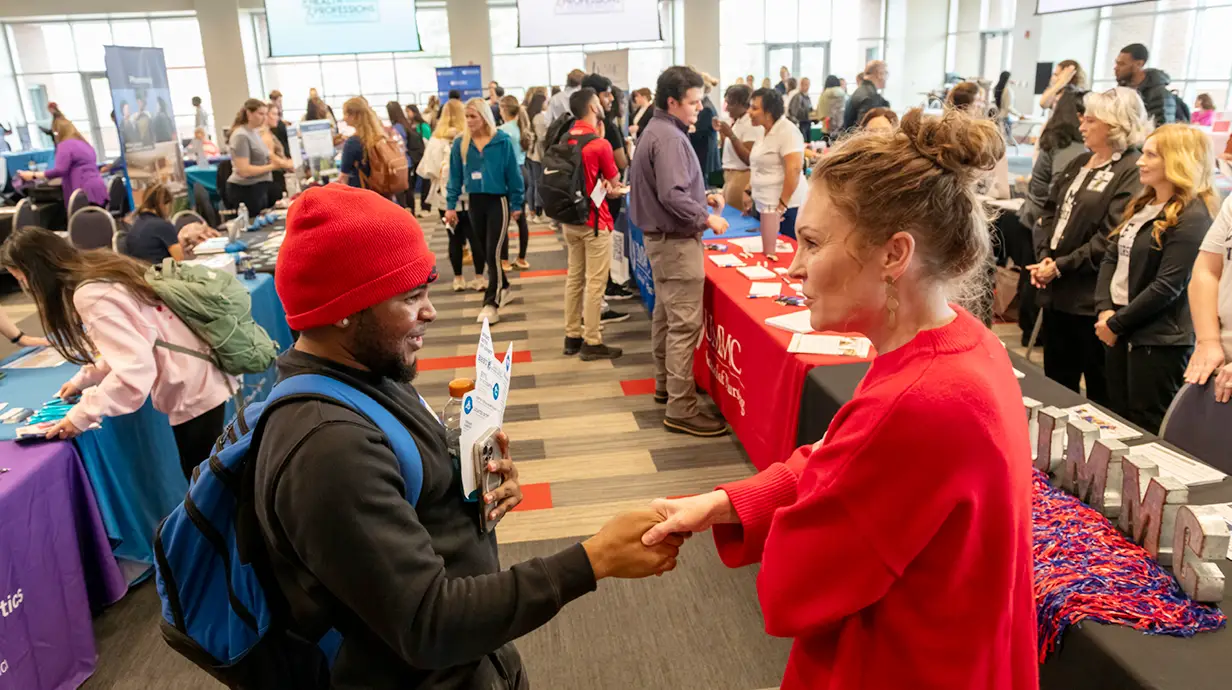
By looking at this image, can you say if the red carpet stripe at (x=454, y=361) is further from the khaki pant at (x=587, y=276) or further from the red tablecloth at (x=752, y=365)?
the red tablecloth at (x=752, y=365)

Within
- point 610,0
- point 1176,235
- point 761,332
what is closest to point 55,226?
point 610,0

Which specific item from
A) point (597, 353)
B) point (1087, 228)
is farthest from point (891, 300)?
point (597, 353)

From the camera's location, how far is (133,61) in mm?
5410

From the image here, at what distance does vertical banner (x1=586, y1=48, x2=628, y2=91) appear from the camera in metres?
9.19

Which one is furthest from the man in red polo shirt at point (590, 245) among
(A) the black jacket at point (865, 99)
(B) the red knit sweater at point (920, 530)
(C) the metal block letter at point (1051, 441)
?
(A) the black jacket at point (865, 99)

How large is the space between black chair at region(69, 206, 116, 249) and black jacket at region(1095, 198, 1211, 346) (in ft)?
18.2

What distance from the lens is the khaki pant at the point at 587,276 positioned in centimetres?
470

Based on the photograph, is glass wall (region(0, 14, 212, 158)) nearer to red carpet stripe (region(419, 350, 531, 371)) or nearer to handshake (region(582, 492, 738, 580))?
red carpet stripe (region(419, 350, 531, 371))

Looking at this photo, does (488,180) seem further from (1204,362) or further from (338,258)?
(338,258)

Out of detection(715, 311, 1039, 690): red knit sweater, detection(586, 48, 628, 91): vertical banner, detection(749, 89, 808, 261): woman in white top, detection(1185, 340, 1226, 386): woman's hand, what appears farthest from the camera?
detection(586, 48, 628, 91): vertical banner

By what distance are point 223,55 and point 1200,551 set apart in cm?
1728

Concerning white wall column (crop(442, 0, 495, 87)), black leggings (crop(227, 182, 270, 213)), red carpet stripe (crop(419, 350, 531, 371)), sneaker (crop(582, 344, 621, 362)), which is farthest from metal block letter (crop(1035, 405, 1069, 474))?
white wall column (crop(442, 0, 495, 87))

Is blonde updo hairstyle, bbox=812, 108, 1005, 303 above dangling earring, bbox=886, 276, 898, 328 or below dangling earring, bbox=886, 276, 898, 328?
above

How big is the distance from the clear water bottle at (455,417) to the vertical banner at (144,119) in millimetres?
4311
